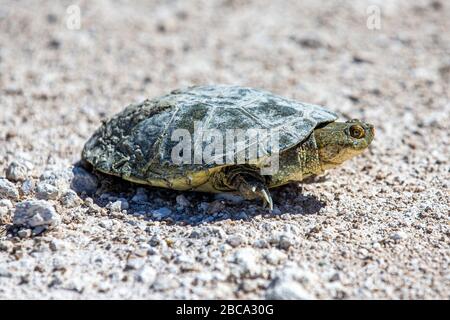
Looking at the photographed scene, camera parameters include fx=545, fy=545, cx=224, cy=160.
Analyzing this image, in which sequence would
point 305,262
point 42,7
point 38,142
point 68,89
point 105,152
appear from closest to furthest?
1. point 305,262
2. point 105,152
3. point 38,142
4. point 68,89
5. point 42,7

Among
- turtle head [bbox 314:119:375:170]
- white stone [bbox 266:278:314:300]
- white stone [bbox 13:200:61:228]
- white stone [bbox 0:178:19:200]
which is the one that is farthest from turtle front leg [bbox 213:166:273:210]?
white stone [bbox 0:178:19:200]

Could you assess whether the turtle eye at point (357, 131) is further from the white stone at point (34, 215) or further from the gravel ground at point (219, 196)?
the white stone at point (34, 215)

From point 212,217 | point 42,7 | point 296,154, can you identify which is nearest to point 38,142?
point 212,217

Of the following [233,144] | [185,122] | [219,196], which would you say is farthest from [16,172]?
[233,144]

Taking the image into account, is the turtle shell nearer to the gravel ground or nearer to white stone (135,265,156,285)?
the gravel ground

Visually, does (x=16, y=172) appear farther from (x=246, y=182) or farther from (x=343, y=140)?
(x=343, y=140)

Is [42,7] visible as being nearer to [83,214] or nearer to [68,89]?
[68,89]
